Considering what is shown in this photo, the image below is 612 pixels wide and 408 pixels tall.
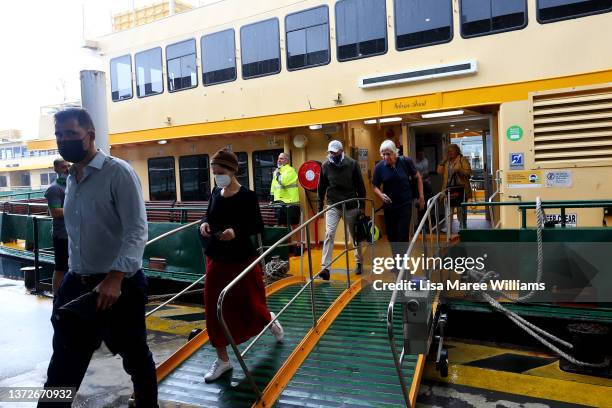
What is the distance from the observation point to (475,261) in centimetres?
513

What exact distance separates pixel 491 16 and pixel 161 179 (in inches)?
293

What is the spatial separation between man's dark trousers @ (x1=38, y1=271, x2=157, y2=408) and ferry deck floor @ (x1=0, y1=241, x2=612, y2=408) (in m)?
1.02

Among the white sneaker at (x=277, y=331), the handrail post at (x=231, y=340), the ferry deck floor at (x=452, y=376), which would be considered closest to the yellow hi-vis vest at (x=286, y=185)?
the ferry deck floor at (x=452, y=376)

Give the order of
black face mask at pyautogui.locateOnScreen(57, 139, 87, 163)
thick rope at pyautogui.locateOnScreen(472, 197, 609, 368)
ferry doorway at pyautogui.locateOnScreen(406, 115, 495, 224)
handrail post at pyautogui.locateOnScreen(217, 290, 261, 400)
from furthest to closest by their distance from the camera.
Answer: ferry doorway at pyautogui.locateOnScreen(406, 115, 495, 224) < thick rope at pyautogui.locateOnScreen(472, 197, 609, 368) < handrail post at pyautogui.locateOnScreen(217, 290, 261, 400) < black face mask at pyautogui.locateOnScreen(57, 139, 87, 163)

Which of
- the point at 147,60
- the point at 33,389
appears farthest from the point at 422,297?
the point at 147,60

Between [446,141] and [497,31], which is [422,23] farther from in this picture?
[446,141]

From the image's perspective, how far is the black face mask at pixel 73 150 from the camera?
110 inches

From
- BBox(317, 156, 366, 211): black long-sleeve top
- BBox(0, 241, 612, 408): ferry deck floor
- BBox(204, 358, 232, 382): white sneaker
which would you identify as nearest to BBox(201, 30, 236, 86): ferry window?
BBox(317, 156, 366, 211): black long-sleeve top

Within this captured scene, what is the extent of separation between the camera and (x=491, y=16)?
6.61m

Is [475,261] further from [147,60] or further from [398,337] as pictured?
[147,60]

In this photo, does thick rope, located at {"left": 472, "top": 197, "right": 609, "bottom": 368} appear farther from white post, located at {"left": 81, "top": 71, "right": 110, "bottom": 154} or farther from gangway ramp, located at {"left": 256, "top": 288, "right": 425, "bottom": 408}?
white post, located at {"left": 81, "top": 71, "right": 110, "bottom": 154}

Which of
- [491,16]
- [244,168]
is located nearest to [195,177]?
[244,168]

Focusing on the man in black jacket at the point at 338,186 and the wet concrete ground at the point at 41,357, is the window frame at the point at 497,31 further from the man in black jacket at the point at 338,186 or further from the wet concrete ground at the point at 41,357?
the wet concrete ground at the point at 41,357

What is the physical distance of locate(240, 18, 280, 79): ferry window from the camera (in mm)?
8562
